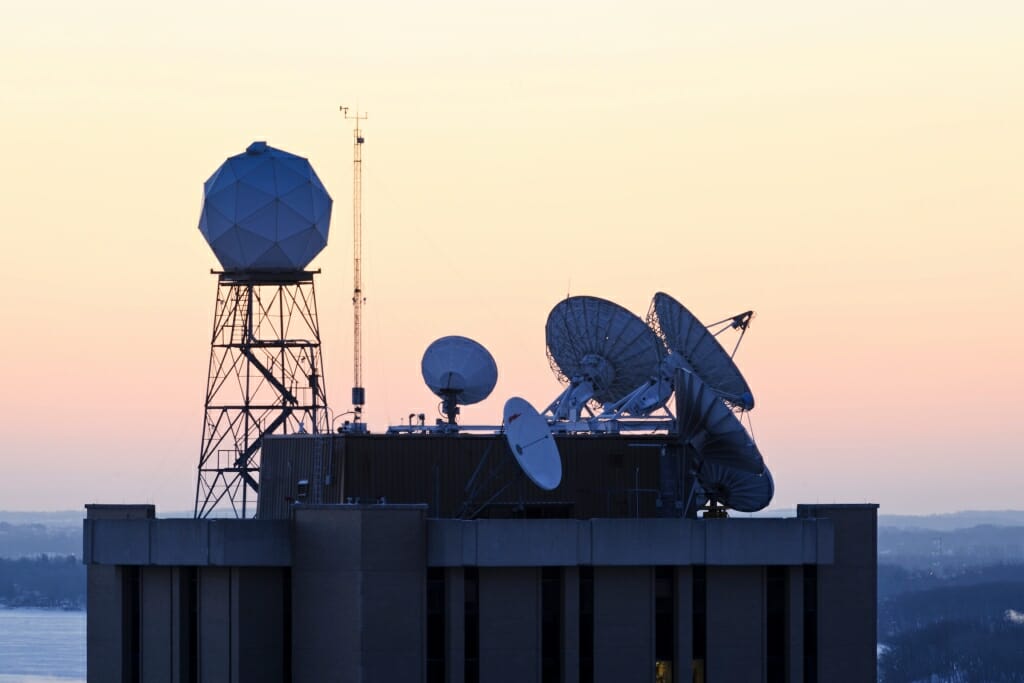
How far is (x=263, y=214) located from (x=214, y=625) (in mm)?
25830

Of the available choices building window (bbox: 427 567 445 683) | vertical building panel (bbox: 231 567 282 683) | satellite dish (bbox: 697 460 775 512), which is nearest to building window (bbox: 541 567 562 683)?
building window (bbox: 427 567 445 683)

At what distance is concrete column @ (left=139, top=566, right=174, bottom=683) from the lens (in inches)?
2697

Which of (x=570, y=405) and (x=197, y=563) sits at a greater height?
(x=570, y=405)

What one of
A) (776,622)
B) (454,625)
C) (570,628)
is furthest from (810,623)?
(454,625)

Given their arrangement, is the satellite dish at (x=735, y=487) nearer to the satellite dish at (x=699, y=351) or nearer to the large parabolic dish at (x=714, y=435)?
the large parabolic dish at (x=714, y=435)

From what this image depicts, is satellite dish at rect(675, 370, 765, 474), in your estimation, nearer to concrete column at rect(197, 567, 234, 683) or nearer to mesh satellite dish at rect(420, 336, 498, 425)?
mesh satellite dish at rect(420, 336, 498, 425)

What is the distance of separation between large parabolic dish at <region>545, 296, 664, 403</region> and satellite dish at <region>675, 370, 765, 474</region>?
7113 millimetres

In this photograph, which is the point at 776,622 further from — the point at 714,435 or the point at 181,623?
the point at 181,623

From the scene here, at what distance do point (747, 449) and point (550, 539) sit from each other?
8287 mm

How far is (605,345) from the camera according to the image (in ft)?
263

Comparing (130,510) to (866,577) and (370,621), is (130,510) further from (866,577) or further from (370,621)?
(866,577)

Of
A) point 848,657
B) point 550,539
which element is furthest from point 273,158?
point 848,657

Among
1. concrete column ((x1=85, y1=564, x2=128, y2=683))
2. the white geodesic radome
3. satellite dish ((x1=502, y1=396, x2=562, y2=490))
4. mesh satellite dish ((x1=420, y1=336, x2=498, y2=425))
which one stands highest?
the white geodesic radome

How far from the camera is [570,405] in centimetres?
7925
